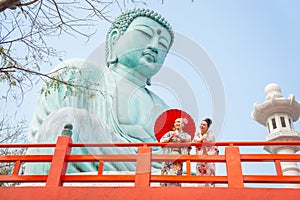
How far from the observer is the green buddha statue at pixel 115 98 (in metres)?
6.08

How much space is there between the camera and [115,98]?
7578 mm

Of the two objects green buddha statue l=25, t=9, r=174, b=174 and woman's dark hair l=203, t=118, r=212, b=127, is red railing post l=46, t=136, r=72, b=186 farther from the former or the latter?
green buddha statue l=25, t=9, r=174, b=174

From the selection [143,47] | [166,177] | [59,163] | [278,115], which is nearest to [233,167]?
[166,177]

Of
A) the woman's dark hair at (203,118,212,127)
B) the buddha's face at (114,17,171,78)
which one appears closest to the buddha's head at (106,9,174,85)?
the buddha's face at (114,17,171,78)

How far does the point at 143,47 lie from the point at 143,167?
5491mm

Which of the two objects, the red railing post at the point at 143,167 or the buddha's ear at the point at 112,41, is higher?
the buddha's ear at the point at 112,41

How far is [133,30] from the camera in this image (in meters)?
8.54

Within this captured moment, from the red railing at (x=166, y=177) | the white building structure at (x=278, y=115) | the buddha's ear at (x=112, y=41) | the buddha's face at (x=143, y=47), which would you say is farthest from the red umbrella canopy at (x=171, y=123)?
the white building structure at (x=278, y=115)

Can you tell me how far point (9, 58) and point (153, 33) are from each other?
5.34 meters

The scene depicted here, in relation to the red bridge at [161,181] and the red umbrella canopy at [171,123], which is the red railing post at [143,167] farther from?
the red umbrella canopy at [171,123]

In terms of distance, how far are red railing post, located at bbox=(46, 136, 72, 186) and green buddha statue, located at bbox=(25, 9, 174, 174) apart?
2.00 meters

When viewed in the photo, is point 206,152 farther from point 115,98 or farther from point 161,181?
point 115,98

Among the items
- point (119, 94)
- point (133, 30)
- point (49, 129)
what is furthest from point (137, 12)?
point (49, 129)

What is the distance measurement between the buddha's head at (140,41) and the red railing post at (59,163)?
500 cm
